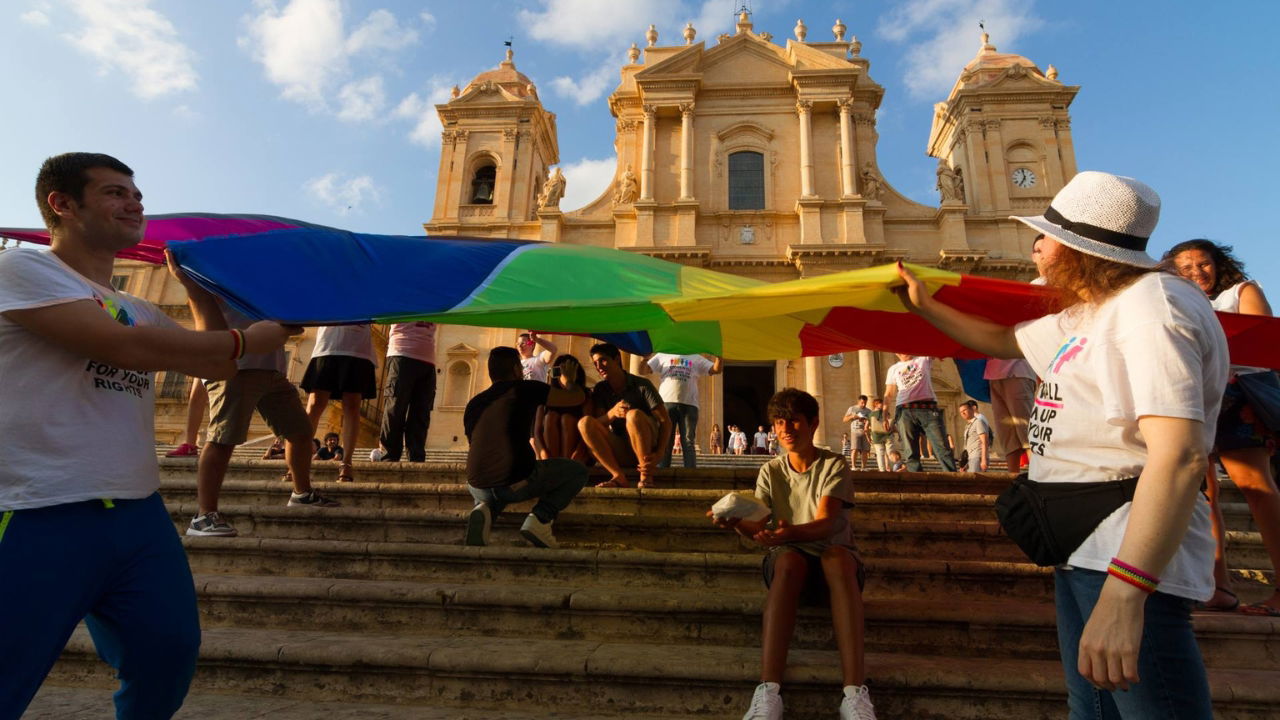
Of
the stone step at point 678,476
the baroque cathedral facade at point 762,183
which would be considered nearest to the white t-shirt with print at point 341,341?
the stone step at point 678,476

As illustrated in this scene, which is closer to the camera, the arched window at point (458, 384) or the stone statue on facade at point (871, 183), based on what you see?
the arched window at point (458, 384)

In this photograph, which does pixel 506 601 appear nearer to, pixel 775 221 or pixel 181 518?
pixel 181 518

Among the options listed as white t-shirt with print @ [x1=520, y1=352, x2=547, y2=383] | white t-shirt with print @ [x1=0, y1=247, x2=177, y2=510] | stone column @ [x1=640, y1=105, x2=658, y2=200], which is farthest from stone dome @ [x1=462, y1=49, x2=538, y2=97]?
white t-shirt with print @ [x1=0, y1=247, x2=177, y2=510]

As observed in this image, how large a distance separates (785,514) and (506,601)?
1535mm

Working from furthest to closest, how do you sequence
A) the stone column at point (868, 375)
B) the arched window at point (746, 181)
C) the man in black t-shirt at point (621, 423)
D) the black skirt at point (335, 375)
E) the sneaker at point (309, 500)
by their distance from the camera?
1. the arched window at point (746, 181)
2. the stone column at point (868, 375)
3. the black skirt at point (335, 375)
4. the man in black t-shirt at point (621, 423)
5. the sneaker at point (309, 500)

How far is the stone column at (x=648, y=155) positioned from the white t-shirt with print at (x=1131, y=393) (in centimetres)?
2161

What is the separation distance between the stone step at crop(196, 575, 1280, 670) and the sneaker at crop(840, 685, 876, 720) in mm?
624

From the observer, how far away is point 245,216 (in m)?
4.47

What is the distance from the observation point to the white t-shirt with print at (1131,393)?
57.4 inches

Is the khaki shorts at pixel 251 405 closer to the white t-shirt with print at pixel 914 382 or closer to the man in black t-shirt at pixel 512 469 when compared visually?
the man in black t-shirt at pixel 512 469

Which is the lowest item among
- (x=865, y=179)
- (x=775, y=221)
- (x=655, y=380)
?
(x=655, y=380)

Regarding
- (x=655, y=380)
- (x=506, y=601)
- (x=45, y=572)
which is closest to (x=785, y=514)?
(x=506, y=601)

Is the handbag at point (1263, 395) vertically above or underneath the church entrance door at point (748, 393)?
underneath

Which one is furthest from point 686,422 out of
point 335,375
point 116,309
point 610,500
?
point 116,309
